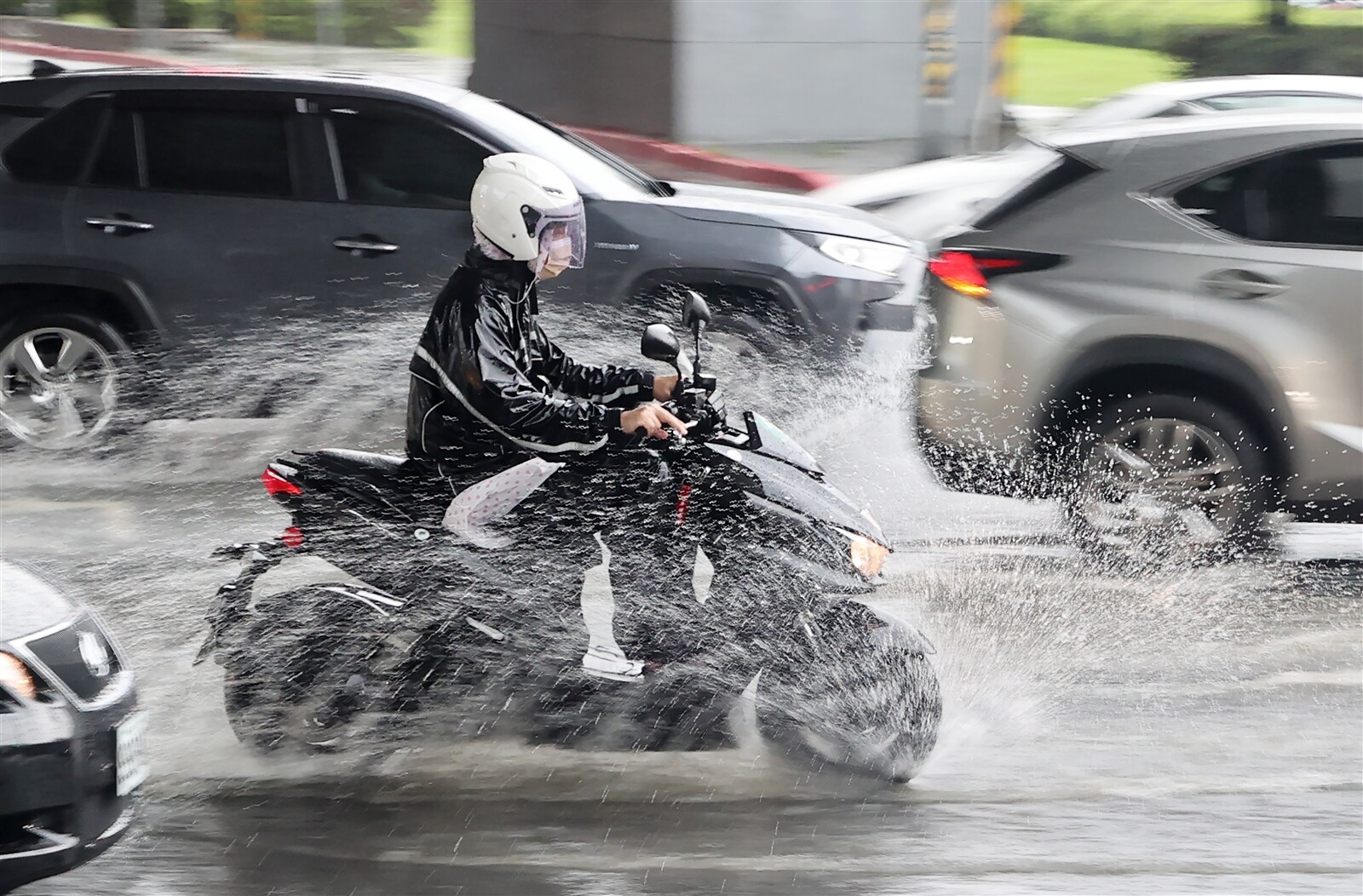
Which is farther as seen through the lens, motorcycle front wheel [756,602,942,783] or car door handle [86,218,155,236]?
car door handle [86,218,155,236]

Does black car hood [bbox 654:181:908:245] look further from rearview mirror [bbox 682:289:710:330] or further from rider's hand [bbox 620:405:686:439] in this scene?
rider's hand [bbox 620:405:686:439]

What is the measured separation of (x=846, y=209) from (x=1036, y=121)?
8651 mm

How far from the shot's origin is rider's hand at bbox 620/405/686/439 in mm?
3760

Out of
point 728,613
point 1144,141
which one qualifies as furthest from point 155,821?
point 1144,141

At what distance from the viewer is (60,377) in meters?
6.96

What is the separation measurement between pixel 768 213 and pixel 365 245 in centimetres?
189

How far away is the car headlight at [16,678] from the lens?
10.4ft

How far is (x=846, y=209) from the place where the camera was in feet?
25.4

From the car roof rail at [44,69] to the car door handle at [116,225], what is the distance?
788mm

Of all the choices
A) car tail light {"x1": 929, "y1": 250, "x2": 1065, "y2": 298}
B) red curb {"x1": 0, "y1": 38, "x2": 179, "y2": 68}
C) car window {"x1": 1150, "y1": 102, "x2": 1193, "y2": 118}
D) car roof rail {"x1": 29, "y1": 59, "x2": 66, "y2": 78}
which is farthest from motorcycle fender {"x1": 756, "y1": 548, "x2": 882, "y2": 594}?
red curb {"x1": 0, "y1": 38, "x2": 179, "y2": 68}

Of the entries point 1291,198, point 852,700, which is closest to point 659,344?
point 852,700

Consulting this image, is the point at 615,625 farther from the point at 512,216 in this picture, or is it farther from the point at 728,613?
the point at 512,216

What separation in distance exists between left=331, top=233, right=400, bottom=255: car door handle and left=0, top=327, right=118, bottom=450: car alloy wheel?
1.17 m

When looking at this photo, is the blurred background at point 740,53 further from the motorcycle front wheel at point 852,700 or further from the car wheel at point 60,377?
the motorcycle front wheel at point 852,700
